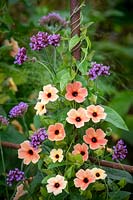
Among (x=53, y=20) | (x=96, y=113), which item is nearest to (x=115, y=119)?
(x=96, y=113)

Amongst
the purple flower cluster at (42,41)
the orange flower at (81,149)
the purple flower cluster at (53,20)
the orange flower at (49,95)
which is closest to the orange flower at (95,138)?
the orange flower at (81,149)

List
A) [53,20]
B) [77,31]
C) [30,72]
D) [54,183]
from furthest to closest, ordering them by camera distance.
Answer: [30,72], [53,20], [77,31], [54,183]

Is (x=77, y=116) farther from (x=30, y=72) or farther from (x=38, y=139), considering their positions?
(x=30, y=72)

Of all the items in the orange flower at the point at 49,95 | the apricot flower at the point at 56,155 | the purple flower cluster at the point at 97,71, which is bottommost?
the apricot flower at the point at 56,155

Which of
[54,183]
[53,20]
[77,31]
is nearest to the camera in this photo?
[54,183]

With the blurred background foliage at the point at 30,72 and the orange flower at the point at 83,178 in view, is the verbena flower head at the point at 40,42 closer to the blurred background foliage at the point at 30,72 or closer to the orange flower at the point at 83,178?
the blurred background foliage at the point at 30,72

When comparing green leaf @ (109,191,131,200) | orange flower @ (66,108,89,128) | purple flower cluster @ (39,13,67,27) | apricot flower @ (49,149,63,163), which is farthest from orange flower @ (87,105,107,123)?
purple flower cluster @ (39,13,67,27)
